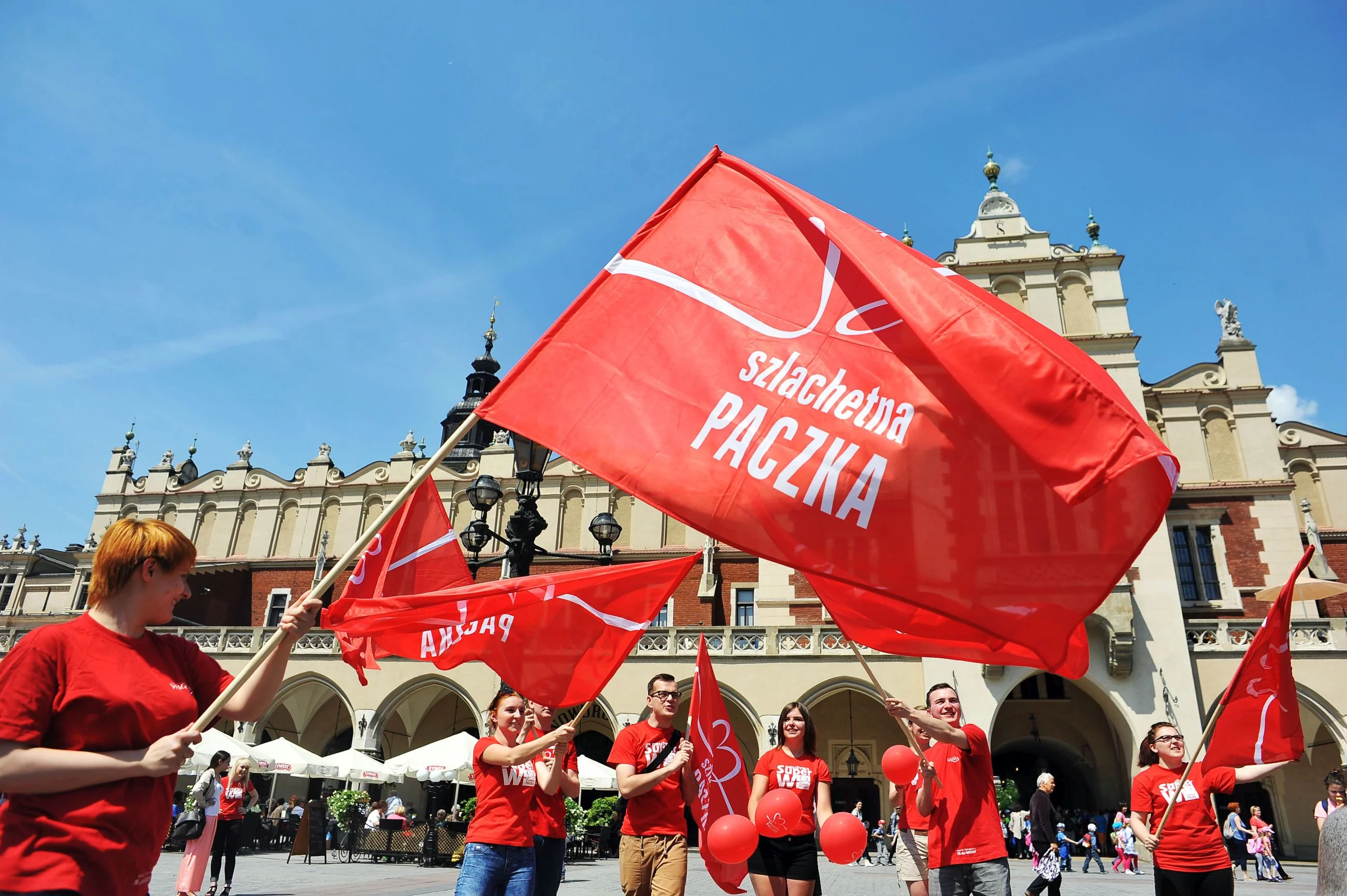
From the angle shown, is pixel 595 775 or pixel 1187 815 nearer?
pixel 1187 815

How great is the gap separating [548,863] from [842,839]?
1908mm

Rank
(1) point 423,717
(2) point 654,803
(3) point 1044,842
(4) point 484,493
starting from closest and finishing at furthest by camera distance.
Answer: (2) point 654,803 < (3) point 1044,842 < (4) point 484,493 < (1) point 423,717

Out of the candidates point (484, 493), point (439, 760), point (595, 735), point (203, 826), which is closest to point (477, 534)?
point (484, 493)

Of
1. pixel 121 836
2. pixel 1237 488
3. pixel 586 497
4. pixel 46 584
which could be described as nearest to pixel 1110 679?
pixel 1237 488

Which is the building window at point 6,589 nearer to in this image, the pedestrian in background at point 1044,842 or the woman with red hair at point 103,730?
the pedestrian in background at point 1044,842

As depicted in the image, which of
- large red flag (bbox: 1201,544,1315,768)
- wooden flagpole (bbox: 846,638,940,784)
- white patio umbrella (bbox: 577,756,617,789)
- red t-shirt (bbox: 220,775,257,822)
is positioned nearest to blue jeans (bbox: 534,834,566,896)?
wooden flagpole (bbox: 846,638,940,784)

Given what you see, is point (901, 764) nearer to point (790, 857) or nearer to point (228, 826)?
point (790, 857)

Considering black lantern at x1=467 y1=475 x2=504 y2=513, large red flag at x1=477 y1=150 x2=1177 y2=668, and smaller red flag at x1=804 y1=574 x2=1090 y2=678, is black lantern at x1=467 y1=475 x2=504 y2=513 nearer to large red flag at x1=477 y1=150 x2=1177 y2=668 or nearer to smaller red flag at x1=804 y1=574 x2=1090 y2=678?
smaller red flag at x1=804 y1=574 x2=1090 y2=678

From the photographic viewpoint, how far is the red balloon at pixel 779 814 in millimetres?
5168

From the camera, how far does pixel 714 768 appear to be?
19.1 feet

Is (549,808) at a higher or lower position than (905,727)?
lower

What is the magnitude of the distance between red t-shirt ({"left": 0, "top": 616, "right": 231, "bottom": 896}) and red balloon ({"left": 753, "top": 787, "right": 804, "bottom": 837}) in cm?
364

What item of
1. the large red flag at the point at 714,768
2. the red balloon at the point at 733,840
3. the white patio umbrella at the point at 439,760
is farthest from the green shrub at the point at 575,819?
the red balloon at the point at 733,840

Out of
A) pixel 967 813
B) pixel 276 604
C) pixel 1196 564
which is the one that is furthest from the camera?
pixel 276 604
